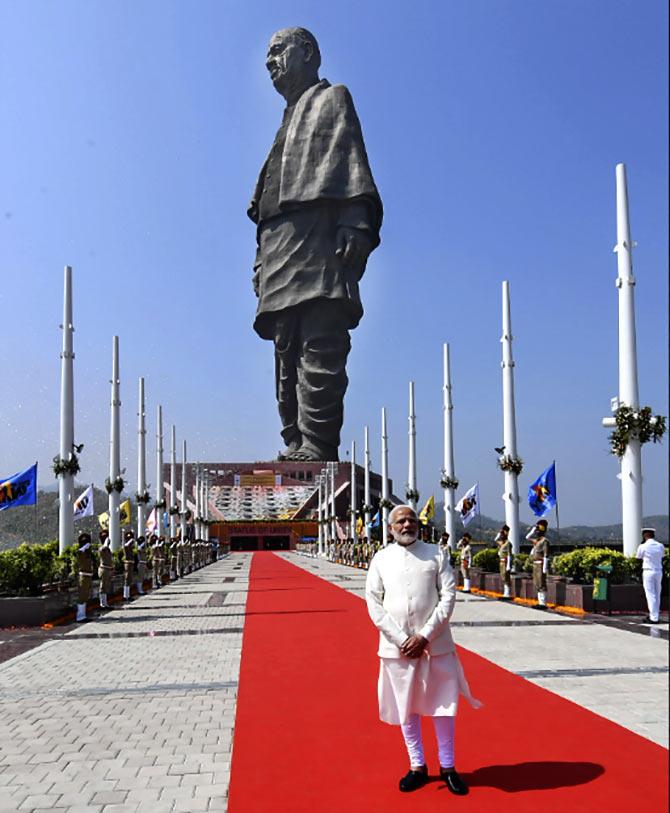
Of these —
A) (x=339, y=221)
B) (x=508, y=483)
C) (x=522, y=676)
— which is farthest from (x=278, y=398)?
(x=522, y=676)

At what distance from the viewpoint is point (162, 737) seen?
7395mm

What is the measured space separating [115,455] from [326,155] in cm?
8514

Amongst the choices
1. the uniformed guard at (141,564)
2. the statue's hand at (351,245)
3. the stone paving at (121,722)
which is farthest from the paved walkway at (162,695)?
the statue's hand at (351,245)

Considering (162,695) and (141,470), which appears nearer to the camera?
(162,695)

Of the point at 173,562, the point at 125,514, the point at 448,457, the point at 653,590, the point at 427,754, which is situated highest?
the point at 448,457

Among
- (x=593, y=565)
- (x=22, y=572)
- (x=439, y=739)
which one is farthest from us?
(x=593, y=565)

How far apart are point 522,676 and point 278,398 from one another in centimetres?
10866

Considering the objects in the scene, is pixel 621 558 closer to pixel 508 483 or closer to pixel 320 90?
pixel 508 483

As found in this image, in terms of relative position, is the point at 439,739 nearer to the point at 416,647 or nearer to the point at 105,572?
the point at 416,647

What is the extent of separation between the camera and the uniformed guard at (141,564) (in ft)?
89.0

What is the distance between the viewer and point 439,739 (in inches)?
232

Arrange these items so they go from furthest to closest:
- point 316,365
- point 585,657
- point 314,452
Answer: point 314,452 < point 316,365 < point 585,657

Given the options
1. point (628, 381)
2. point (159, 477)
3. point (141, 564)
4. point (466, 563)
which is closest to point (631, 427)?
point (628, 381)

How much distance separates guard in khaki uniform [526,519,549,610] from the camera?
1880 centimetres
